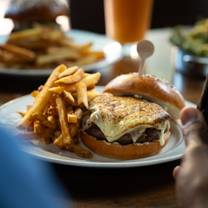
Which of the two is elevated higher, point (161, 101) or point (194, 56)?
point (161, 101)

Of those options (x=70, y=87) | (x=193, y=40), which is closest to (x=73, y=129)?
(x=70, y=87)

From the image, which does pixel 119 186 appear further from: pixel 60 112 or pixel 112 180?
pixel 60 112

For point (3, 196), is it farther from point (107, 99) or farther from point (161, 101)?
point (161, 101)

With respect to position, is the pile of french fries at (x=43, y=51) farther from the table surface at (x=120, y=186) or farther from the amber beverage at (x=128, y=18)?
the table surface at (x=120, y=186)

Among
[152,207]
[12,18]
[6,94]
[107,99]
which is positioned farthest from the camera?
[12,18]

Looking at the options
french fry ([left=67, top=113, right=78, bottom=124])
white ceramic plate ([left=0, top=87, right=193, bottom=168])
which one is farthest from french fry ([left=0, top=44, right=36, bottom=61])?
french fry ([left=67, top=113, right=78, bottom=124])

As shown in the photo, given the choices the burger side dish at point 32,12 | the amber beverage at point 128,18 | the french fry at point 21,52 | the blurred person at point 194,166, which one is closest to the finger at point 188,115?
the blurred person at point 194,166

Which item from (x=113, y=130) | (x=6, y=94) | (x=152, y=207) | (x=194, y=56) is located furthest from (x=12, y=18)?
(x=152, y=207)

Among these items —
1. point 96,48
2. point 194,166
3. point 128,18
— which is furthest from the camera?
point 128,18
